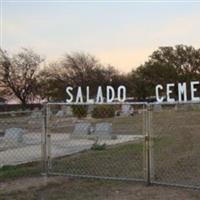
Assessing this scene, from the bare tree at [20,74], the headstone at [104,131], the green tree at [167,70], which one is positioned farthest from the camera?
the green tree at [167,70]

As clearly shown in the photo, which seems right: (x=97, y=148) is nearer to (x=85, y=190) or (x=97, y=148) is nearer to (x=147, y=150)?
(x=147, y=150)

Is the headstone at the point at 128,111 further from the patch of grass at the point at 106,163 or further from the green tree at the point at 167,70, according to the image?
the green tree at the point at 167,70

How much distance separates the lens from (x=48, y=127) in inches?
443

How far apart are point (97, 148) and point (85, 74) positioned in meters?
74.7

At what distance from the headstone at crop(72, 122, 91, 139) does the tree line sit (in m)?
56.9

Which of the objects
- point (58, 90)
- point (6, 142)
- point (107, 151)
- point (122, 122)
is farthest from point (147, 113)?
point (58, 90)

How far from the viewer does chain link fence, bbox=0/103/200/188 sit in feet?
35.9

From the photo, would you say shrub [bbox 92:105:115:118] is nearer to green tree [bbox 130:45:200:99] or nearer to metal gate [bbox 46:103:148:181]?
metal gate [bbox 46:103:148:181]

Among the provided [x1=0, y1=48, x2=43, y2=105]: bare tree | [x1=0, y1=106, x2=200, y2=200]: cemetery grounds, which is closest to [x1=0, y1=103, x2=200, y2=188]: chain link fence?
[x1=0, y1=106, x2=200, y2=200]: cemetery grounds

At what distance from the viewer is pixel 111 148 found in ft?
56.3

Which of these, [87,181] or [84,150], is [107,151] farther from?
[87,181]

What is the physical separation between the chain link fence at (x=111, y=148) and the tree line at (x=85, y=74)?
55.7m

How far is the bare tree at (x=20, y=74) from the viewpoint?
3086 inches

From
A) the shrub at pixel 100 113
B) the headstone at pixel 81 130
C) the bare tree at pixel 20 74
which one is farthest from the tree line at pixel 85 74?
the headstone at pixel 81 130
